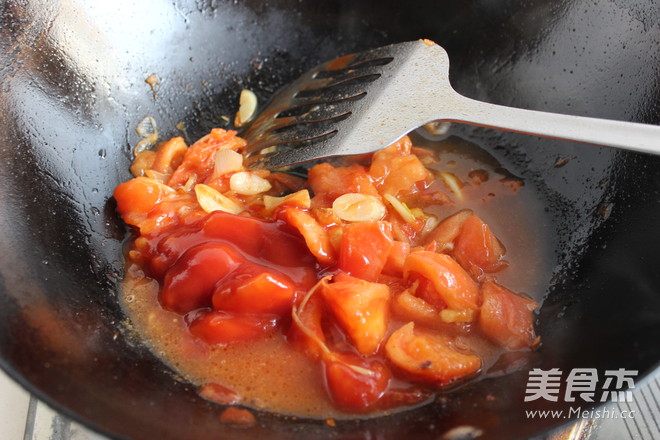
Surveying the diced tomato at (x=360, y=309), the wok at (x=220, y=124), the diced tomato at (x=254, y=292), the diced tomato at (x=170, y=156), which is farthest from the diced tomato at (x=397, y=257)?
the diced tomato at (x=170, y=156)

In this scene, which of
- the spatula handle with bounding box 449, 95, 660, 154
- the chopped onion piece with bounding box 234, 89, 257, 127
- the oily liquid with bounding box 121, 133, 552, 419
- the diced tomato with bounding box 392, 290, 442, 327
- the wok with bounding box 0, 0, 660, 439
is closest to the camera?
the wok with bounding box 0, 0, 660, 439

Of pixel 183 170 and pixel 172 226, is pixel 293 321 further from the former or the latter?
pixel 183 170

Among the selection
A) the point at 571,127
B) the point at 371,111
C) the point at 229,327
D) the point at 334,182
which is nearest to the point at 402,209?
the point at 334,182

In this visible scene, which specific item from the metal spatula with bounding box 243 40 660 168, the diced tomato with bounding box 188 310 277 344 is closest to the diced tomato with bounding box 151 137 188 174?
the metal spatula with bounding box 243 40 660 168

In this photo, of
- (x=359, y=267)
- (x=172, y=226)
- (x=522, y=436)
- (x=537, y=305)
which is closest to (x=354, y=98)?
(x=359, y=267)

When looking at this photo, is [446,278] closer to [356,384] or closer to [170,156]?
[356,384]

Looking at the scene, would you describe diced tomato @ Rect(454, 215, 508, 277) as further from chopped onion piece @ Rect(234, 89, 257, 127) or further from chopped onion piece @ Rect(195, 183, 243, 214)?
chopped onion piece @ Rect(234, 89, 257, 127)
